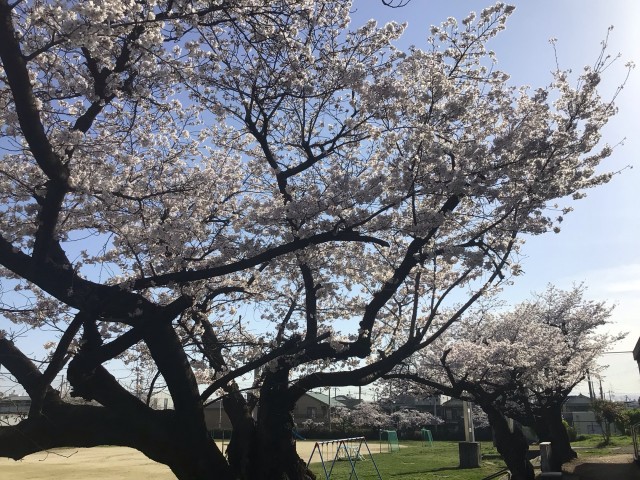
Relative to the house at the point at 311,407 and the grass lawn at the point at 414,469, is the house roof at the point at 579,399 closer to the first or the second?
the house at the point at 311,407

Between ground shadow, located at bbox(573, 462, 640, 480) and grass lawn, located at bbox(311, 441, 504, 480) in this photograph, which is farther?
grass lawn, located at bbox(311, 441, 504, 480)

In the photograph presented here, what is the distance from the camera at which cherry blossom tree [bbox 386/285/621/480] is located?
45.6ft

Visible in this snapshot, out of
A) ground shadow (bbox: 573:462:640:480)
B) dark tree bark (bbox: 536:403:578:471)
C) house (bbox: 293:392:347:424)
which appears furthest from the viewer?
house (bbox: 293:392:347:424)

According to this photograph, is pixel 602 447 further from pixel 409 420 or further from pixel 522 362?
pixel 409 420

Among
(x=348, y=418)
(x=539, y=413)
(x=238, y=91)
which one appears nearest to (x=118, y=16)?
(x=238, y=91)

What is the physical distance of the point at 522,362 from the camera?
16297 mm

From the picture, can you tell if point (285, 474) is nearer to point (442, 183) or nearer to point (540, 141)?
point (442, 183)

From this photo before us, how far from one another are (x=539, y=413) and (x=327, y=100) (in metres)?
16.9

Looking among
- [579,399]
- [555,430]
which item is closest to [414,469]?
[555,430]

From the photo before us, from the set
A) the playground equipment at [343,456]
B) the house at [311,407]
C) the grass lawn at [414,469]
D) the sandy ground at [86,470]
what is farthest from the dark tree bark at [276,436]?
the house at [311,407]

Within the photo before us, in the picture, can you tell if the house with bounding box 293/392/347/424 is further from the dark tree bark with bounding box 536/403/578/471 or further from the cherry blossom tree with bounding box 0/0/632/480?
the cherry blossom tree with bounding box 0/0/632/480

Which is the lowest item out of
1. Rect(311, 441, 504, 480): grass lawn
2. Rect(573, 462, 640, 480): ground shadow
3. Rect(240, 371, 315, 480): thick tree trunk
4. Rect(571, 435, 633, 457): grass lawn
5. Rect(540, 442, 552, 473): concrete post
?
Rect(571, 435, 633, 457): grass lawn

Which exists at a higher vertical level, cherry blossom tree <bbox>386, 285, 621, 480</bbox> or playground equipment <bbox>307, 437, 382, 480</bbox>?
cherry blossom tree <bbox>386, 285, 621, 480</bbox>

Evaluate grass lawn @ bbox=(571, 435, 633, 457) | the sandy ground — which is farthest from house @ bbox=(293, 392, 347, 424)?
the sandy ground
